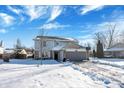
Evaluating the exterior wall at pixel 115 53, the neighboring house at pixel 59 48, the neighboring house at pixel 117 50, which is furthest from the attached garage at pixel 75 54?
the exterior wall at pixel 115 53

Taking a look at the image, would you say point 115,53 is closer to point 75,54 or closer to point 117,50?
point 117,50

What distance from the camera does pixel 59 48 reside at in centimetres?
2872

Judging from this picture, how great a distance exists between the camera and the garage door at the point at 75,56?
1111 inches

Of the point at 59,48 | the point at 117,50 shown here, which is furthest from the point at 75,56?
the point at 117,50

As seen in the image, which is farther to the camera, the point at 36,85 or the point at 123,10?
the point at 123,10

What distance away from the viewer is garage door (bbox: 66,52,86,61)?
1111 inches

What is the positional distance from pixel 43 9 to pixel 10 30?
15.4 ft

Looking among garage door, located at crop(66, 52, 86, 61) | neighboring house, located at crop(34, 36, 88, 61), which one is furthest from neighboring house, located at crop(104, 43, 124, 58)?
garage door, located at crop(66, 52, 86, 61)

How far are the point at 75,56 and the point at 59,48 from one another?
2.24 metres

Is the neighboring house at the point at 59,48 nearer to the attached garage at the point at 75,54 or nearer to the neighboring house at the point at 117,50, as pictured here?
the attached garage at the point at 75,54
